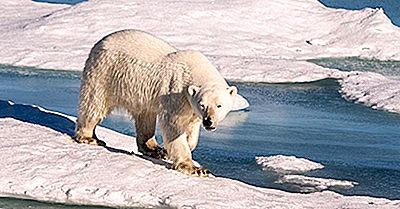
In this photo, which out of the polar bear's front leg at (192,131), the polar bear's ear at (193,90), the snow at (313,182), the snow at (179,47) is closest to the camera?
the snow at (179,47)

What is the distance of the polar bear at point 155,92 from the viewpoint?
244 inches

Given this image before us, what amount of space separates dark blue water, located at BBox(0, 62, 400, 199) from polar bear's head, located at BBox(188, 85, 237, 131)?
47.1 inches

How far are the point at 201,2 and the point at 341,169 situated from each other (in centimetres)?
1290

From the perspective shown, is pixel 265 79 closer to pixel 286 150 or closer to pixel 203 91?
pixel 286 150

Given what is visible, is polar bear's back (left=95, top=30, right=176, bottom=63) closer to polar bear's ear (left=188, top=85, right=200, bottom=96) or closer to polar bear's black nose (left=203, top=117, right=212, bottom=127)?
polar bear's ear (left=188, top=85, right=200, bottom=96)

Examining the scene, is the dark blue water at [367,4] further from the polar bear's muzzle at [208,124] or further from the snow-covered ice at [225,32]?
the polar bear's muzzle at [208,124]

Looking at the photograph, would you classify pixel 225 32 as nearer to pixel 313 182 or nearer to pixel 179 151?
pixel 313 182

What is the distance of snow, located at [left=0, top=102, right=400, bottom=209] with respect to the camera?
5.89 meters

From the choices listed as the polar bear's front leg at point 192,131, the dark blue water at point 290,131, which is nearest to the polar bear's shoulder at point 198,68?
the polar bear's front leg at point 192,131

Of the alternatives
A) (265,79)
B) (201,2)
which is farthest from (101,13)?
(265,79)

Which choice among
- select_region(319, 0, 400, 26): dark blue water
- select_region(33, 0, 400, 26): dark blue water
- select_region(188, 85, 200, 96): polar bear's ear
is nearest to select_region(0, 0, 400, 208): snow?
select_region(188, 85, 200, 96): polar bear's ear

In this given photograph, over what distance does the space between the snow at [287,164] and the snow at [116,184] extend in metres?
1.18

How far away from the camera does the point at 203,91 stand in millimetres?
6098

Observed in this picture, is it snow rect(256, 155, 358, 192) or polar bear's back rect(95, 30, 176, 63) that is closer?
polar bear's back rect(95, 30, 176, 63)
